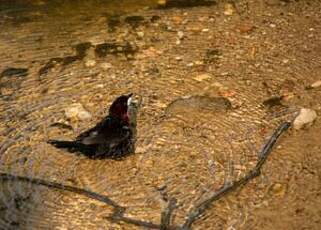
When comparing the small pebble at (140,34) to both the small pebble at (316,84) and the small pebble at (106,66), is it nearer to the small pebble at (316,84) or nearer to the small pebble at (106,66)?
the small pebble at (106,66)

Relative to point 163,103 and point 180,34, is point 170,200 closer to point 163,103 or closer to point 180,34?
point 163,103

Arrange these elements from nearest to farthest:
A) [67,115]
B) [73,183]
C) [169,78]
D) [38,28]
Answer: [73,183] < [67,115] < [169,78] < [38,28]

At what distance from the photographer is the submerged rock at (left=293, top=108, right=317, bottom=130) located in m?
4.86

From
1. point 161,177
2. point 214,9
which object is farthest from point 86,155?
point 214,9

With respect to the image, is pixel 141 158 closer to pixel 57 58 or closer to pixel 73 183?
pixel 73 183

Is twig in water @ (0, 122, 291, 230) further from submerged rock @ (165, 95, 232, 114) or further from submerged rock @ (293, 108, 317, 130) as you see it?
submerged rock @ (165, 95, 232, 114)

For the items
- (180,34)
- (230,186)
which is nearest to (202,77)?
(180,34)

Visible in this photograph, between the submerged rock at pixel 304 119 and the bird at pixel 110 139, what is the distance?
47.8 inches

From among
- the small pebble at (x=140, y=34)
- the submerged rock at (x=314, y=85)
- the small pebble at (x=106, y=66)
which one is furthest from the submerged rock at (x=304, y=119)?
the small pebble at (x=140, y=34)

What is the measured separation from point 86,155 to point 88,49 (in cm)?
156

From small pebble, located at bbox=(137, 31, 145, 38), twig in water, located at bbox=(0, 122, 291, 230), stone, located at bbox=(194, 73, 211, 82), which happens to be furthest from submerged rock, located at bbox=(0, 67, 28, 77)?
stone, located at bbox=(194, 73, 211, 82)

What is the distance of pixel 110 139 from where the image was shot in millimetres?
4652

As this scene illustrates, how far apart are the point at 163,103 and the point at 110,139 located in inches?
28.6

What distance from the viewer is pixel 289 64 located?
558 centimetres
